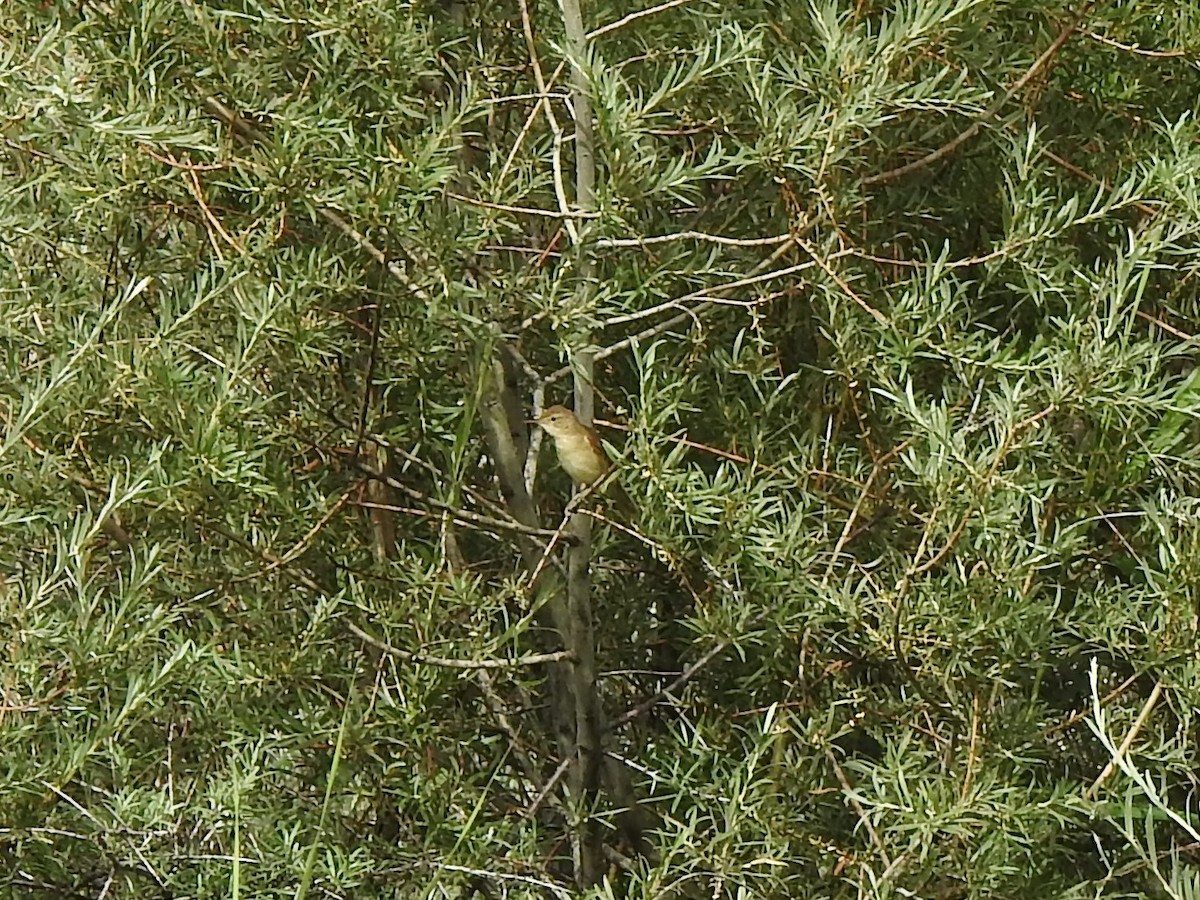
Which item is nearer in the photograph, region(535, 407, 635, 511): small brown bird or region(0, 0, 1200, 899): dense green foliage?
region(0, 0, 1200, 899): dense green foliage

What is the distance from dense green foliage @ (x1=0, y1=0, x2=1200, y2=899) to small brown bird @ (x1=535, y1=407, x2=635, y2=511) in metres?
0.05

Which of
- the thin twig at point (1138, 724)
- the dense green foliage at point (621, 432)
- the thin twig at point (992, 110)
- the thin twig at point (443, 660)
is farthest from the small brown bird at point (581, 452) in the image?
the thin twig at point (1138, 724)

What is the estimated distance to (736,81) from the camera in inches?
42.0

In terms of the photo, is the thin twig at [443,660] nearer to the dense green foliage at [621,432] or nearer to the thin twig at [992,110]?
the dense green foliage at [621,432]

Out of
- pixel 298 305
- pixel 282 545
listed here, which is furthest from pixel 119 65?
pixel 282 545

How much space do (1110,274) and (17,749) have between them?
37.1 inches

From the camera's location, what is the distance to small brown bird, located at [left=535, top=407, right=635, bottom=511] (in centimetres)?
112

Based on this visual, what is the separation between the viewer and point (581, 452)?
1.12m

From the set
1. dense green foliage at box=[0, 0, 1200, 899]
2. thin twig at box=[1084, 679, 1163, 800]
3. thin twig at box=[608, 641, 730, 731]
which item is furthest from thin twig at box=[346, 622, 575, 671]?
thin twig at box=[1084, 679, 1163, 800]

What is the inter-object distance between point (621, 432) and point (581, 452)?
86 mm

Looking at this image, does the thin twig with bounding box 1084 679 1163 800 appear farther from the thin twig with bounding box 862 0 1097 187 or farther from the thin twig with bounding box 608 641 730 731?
the thin twig with bounding box 862 0 1097 187

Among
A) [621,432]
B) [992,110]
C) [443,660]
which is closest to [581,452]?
[621,432]

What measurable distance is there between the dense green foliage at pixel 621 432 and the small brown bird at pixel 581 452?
0.17 ft

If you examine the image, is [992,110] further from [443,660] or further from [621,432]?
[443,660]
